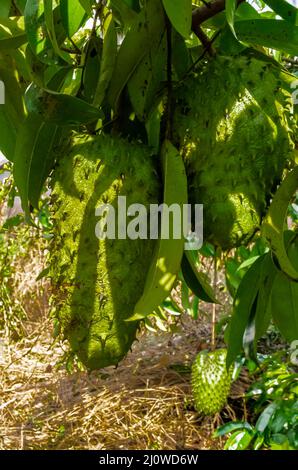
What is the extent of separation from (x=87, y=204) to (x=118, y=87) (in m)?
0.12

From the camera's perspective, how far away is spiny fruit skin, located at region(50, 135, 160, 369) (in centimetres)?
60

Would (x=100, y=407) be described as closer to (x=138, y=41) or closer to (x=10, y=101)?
(x=10, y=101)

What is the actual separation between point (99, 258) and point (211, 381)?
174cm

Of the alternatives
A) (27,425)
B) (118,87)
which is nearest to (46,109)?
(118,87)

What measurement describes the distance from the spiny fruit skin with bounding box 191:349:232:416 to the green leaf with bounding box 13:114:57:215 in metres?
1.66

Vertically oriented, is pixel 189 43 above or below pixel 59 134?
above

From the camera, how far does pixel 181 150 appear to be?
0.63 metres

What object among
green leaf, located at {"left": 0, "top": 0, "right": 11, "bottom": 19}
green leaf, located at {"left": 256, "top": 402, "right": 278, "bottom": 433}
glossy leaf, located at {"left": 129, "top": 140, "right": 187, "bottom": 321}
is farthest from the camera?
green leaf, located at {"left": 256, "top": 402, "right": 278, "bottom": 433}

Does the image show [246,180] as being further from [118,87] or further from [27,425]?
[27,425]

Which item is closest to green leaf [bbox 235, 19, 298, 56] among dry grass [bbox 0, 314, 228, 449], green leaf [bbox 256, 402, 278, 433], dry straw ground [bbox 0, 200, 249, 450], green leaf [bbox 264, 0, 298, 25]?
green leaf [bbox 264, 0, 298, 25]

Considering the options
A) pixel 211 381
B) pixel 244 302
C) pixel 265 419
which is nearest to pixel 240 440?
pixel 265 419

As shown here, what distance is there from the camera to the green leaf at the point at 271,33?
25.6 inches

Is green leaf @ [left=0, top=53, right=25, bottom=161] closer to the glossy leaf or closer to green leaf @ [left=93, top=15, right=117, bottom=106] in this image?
green leaf @ [left=93, top=15, right=117, bottom=106]

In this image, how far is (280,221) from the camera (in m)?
0.60
